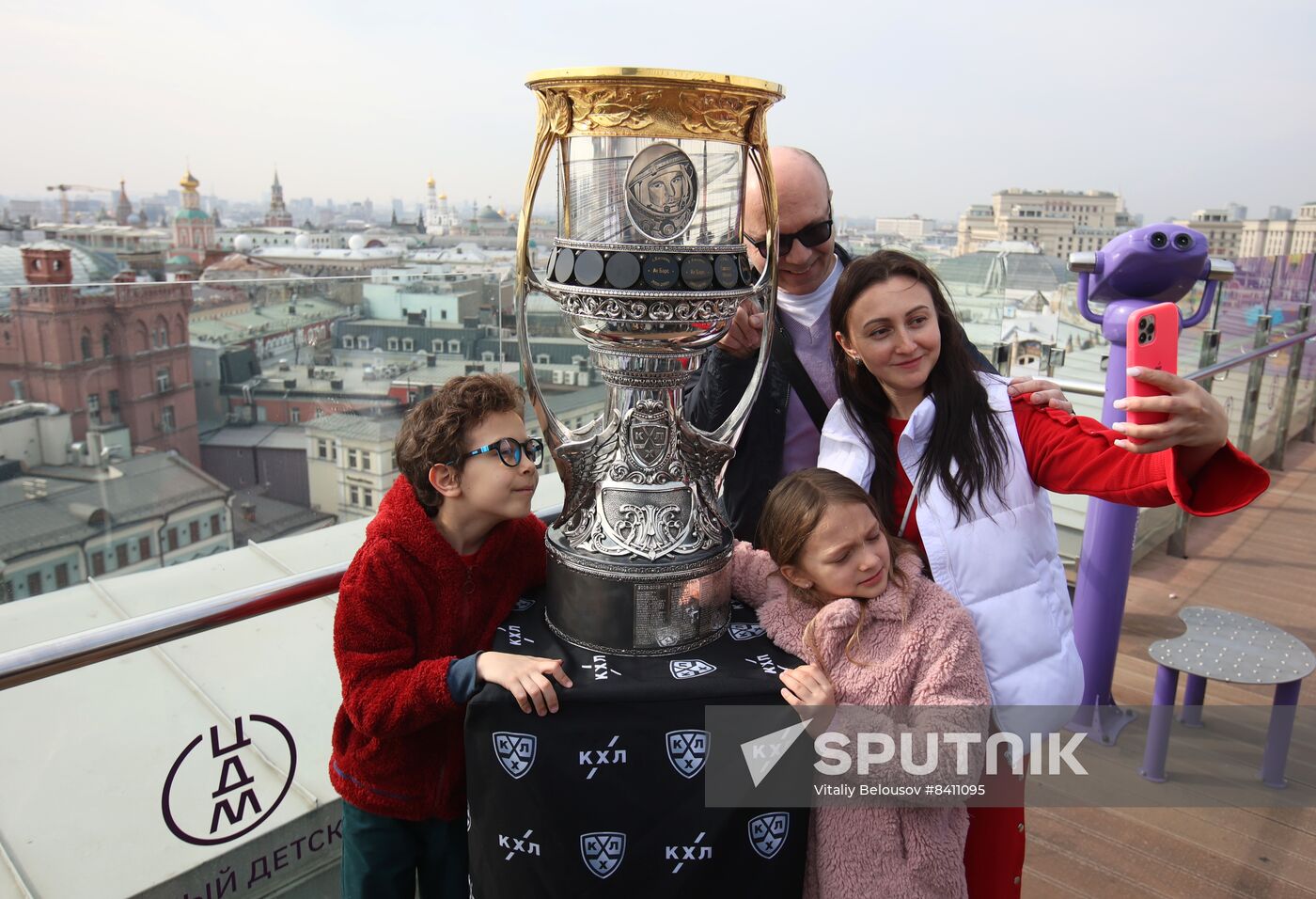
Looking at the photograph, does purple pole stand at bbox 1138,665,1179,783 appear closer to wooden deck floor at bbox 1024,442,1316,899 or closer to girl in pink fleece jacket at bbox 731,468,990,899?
wooden deck floor at bbox 1024,442,1316,899

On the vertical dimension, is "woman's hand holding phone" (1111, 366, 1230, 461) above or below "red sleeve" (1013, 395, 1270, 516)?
above

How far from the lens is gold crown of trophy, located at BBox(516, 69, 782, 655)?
3.86ft

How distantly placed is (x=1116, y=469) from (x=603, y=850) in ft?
2.84

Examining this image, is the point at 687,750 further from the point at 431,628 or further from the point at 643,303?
the point at 643,303

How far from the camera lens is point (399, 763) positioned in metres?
1.33

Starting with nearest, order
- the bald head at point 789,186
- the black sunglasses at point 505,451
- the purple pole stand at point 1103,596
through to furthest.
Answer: the black sunglasses at point 505,451
the bald head at point 789,186
the purple pole stand at point 1103,596

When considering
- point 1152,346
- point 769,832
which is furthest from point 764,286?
point 769,832

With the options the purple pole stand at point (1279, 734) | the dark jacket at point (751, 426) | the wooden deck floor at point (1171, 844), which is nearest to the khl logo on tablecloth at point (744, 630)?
the dark jacket at point (751, 426)

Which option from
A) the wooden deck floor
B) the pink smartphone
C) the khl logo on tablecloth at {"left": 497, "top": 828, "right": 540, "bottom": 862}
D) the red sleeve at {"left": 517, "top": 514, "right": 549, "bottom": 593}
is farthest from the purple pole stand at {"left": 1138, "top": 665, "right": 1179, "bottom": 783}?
the khl logo on tablecloth at {"left": 497, "top": 828, "right": 540, "bottom": 862}

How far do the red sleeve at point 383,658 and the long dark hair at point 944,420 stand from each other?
0.70 m

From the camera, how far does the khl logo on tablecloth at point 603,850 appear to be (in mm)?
1156

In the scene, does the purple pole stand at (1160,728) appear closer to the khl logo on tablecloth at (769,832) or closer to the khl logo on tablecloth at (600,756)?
the khl logo on tablecloth at (769,832)

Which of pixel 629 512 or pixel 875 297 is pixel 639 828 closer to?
pixel 629 512

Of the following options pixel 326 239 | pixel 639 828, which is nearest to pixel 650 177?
pixel 639 828
